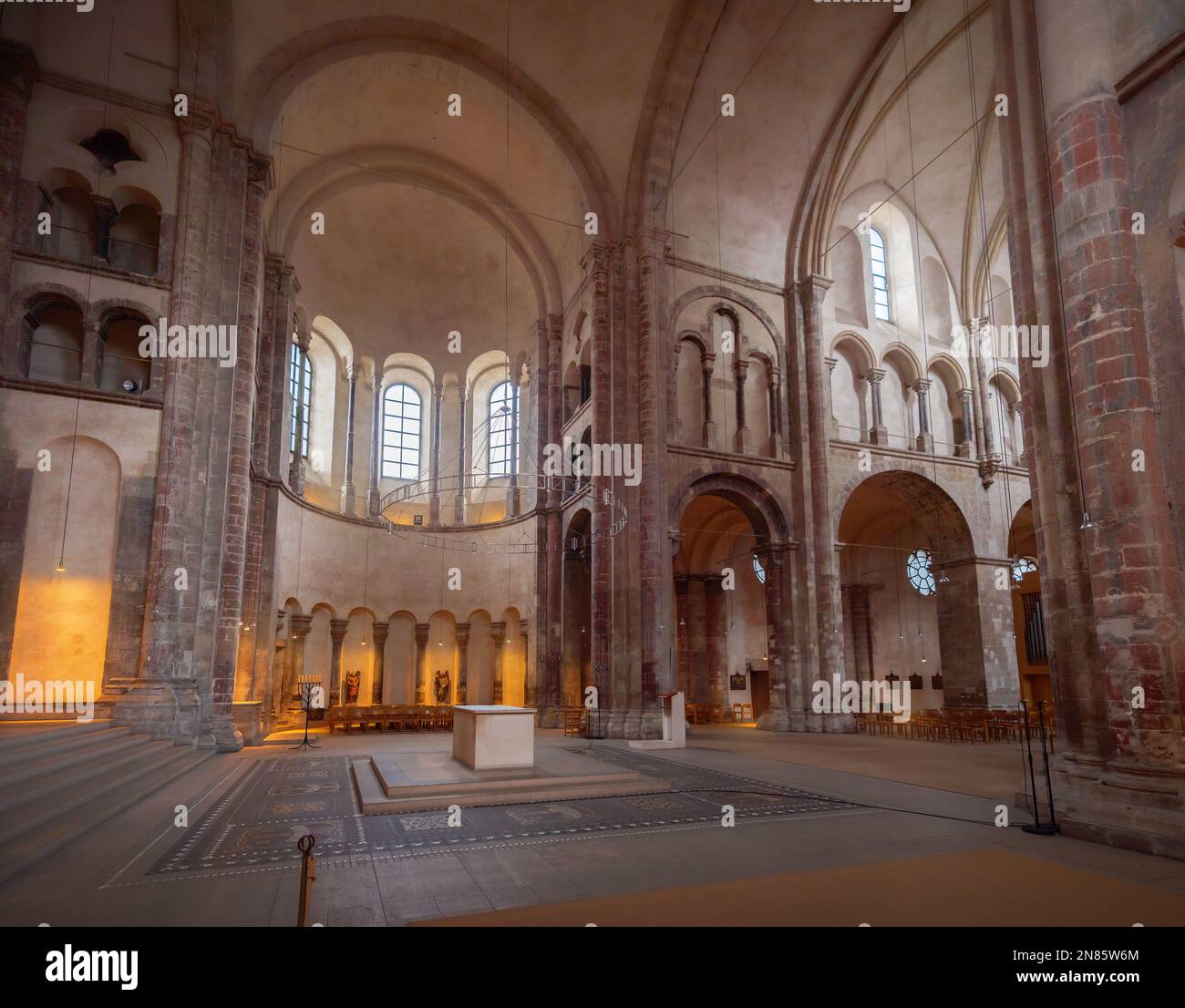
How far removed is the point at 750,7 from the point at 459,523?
697 inches

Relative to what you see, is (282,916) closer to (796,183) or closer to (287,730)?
(287,730)

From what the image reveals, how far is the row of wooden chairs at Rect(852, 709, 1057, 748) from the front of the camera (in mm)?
17828

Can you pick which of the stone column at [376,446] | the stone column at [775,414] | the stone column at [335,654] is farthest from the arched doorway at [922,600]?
the stone column at [335,654]

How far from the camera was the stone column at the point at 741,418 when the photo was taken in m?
20.8

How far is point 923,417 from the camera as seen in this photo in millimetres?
23641

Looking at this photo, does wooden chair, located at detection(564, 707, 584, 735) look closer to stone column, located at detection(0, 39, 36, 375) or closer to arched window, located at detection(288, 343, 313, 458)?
arched window, located at detection(288, 343, 313, 458)

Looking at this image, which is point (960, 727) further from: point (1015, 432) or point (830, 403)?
point (1015, 432)

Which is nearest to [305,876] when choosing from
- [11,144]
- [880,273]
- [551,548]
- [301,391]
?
[11,144]

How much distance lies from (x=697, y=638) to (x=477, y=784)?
1673 cm

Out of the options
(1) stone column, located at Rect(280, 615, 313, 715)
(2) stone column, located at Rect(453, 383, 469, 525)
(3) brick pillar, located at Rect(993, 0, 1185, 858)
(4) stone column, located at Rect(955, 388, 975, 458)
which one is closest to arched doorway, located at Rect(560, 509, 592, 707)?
(2) stone column, located at Rect(453, 383, 469, 525)

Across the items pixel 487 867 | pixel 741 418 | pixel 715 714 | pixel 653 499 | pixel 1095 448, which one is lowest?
pixel 715 714

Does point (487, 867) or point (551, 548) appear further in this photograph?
point (551, 548)

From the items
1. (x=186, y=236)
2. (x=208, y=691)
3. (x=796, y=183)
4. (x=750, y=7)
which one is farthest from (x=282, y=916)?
(x=796, y=183)

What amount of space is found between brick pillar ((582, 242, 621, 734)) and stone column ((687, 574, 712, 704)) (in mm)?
7610
